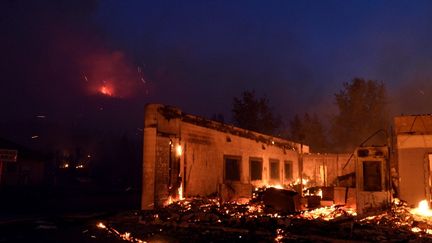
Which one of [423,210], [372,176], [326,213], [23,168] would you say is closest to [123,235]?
[326,213]

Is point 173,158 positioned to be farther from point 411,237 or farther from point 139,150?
point 139,150

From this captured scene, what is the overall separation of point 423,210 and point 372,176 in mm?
2716

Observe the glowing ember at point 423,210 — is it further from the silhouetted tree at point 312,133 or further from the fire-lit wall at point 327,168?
the silhouetted tree at point 312,133

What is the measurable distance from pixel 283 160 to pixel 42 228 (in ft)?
59.6

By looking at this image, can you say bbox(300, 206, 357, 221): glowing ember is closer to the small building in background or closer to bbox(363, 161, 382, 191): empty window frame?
bbox(363, 161, 382, 191): empty window frame

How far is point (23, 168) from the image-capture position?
33188 mm

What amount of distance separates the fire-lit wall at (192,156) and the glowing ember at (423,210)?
6836 millimetres

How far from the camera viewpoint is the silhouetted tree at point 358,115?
50.9 metres

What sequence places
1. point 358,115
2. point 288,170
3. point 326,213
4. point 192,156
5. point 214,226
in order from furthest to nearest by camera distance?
point 358,115, point 288,170, point 192,156, point 326,213, point 214,226

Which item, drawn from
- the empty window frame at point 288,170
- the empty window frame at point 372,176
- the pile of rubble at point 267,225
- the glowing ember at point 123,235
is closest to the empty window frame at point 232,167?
the pile of rubble at point 267,225

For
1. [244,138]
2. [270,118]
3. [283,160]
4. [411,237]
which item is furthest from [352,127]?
[411,237]

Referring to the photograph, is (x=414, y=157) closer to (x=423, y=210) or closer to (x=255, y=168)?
(x=423, y=210)

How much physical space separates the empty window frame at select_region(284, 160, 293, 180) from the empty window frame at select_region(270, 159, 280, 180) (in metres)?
1.21

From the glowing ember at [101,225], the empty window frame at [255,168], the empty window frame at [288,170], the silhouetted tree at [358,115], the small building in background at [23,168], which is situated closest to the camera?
the glowing ember at [101,225]
